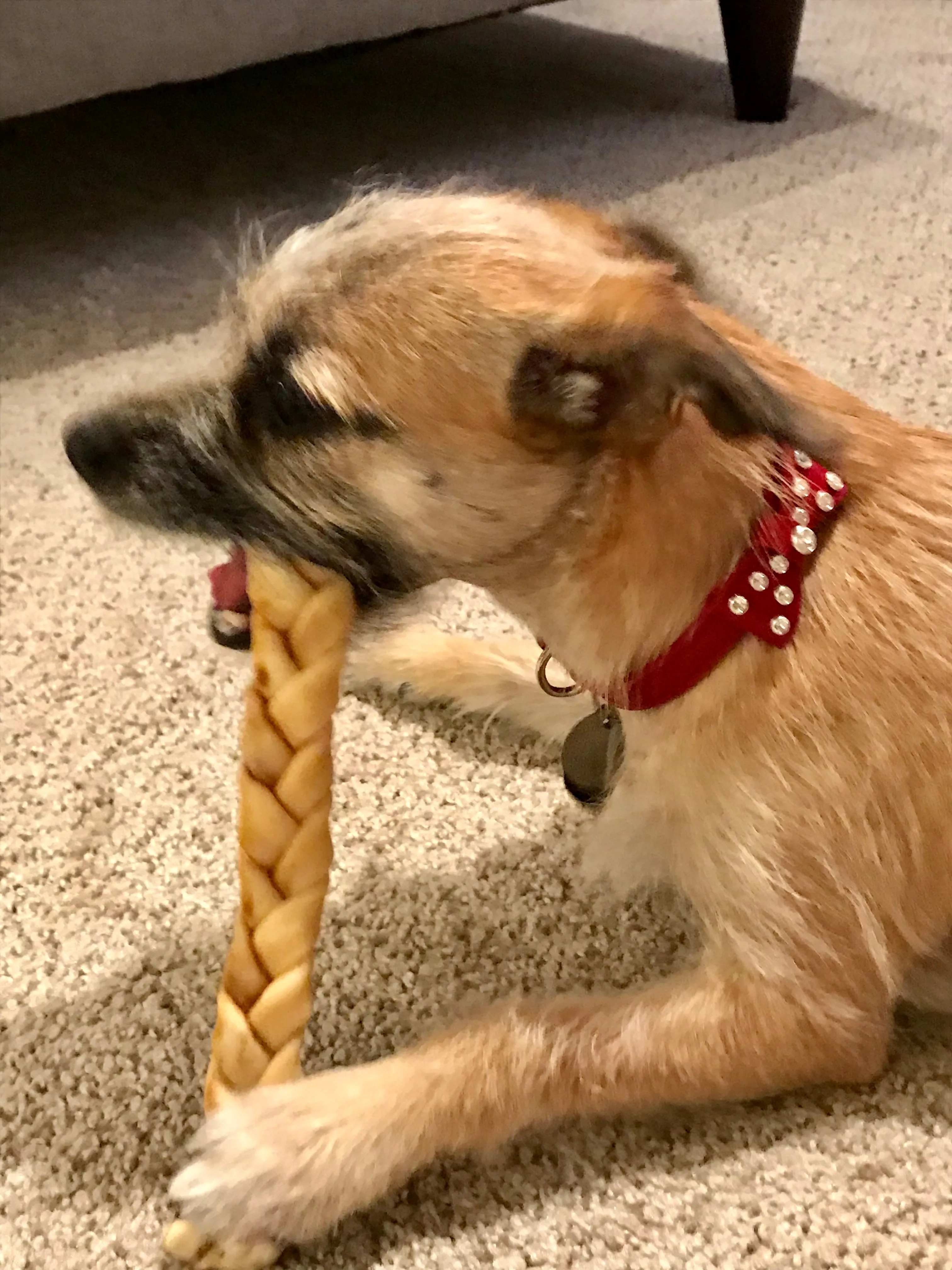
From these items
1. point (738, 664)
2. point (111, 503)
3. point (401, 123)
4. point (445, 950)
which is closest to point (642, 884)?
point (445, 950)

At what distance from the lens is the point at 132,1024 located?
41.0 inches

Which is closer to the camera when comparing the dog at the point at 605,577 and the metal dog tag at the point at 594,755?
the dog at the point at 605,577

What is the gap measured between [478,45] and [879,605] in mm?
3026

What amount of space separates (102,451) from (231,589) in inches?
7.0

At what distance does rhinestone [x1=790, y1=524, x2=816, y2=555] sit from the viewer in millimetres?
902

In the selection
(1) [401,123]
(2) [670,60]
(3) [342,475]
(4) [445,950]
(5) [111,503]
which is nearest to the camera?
(3) [342,475]

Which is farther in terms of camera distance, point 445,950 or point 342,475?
point 445,950

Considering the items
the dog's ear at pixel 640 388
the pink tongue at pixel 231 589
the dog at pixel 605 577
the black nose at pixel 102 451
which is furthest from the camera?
the pink tongue at pixel 231 589

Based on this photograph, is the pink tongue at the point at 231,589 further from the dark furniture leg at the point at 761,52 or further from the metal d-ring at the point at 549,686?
the dark furniture leg at the point at 761,52

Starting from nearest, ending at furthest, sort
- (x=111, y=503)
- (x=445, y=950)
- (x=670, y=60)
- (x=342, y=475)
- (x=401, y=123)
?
1. (x=342, y=475)
2. (x=111, y=503)
3. (x=445, y=950)
4. (x=401, y=123)
5. (x=670, y=60)

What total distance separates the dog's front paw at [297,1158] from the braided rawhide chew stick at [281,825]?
0.02 m

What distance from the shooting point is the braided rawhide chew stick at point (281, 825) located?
2.96 ft

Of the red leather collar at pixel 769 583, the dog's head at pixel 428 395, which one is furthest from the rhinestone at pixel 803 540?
the dog's head at pixel 428 395

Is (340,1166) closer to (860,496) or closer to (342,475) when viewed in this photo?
(342,475)
